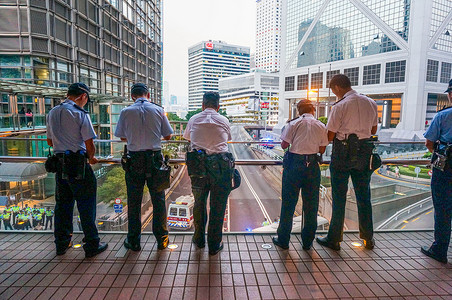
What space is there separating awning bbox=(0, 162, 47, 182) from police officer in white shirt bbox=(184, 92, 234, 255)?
2.02 m

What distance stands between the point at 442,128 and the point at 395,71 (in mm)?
48446

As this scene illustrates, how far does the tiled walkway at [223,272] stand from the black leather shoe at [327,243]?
0.06 meters

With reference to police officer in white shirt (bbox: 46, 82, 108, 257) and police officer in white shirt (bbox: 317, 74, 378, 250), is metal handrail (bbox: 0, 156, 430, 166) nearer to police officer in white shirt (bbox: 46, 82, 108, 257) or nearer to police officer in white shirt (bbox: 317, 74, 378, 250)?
police officer in white shirt (bbox: 317, 74, 378, 250)

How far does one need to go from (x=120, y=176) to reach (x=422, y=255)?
341cm

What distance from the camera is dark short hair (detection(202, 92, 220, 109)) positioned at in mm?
2887

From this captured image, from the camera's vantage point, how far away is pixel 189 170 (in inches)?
109

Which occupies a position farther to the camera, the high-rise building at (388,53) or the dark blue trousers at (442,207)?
the high-rise building at (388,53)

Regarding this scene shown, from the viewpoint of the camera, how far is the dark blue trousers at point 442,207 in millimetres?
2784

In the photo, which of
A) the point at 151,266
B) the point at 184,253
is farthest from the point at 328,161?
the point at 151,266

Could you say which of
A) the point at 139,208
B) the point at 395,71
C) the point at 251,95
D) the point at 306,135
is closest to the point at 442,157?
the point at 306,135

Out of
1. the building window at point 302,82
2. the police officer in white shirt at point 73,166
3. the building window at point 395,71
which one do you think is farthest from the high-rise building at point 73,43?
the building window at point 395,71

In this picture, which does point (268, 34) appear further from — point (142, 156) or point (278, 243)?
point (142, 156)

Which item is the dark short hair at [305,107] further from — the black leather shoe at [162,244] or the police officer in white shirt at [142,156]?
the black leather shoe at [162,244]

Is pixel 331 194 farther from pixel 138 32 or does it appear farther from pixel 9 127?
pixel 138 32
